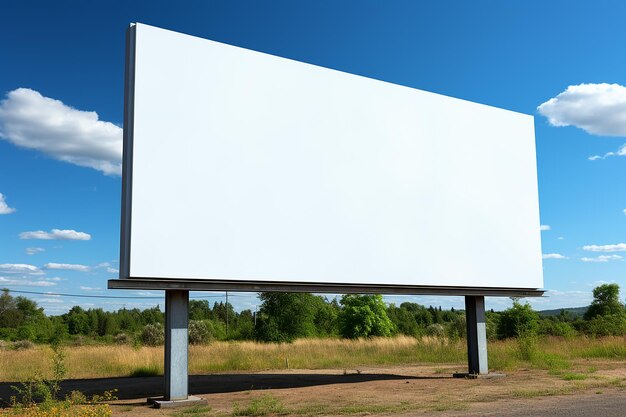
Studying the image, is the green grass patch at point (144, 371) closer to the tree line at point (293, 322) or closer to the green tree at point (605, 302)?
the tree line at point (293, 322)

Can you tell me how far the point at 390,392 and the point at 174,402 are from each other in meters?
5.25

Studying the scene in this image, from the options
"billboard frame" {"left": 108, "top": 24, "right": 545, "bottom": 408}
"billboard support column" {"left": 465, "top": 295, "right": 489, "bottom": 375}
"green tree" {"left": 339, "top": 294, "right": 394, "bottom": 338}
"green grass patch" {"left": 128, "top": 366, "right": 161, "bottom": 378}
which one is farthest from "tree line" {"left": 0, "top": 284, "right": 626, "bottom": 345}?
"billboard frame" {"left": 108, "top": 24, "right": 545, "bottom": 408}

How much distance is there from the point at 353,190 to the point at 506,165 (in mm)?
5903

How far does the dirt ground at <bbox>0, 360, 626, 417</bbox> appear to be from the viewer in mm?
10984

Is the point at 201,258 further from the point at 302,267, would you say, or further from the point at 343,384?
the point at 343,384

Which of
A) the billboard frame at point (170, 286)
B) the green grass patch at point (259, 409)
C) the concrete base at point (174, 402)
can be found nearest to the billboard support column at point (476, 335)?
the billboard frame at point (170, 286)

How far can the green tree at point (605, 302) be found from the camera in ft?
184

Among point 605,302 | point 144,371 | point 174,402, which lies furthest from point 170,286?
point 605,302

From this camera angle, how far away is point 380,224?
1496cm

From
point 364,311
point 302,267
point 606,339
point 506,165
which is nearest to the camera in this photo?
point 302,267

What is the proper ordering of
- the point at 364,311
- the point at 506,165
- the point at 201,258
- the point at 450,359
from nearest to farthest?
the point at 201,258 → the point at 506,165 → the point at 450,359 → the point at 364,311

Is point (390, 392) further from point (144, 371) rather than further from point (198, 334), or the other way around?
point (198, 334)

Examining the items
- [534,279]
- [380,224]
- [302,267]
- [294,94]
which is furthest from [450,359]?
[294,94]

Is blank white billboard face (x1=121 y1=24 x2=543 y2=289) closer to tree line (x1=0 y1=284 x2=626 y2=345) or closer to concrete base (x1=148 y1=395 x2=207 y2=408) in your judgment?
concrete base (x1=148 y1=395 x2=207 y2=408)
